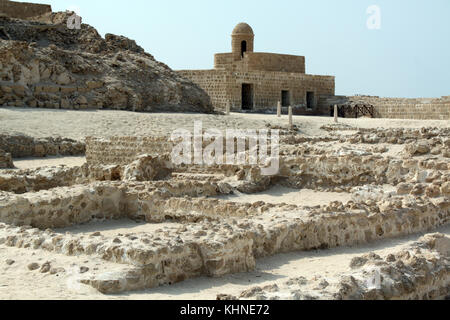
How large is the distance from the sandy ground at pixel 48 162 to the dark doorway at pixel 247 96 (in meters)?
15.5

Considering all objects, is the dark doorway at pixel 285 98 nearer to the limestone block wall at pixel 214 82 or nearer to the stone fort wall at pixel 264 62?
the stone fort wall at pixel 264 62

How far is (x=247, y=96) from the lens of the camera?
33.1m

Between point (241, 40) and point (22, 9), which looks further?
point (241, 40)

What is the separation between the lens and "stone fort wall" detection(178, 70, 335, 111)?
32031 millimetres

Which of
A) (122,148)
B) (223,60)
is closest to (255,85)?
(223,60)

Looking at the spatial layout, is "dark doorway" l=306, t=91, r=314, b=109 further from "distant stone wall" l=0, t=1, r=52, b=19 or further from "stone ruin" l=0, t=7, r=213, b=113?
"distant stone wall" l=0, t=1, r=52, b=19

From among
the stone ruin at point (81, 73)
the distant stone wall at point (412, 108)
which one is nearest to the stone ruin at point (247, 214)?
the stone ruin at point (81, 73)

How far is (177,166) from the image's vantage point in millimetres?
12953

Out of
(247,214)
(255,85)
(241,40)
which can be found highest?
(241,40)

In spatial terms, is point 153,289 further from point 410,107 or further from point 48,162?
point 410,107

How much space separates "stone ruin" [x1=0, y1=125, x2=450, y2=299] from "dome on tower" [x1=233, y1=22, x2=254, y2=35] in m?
23.5

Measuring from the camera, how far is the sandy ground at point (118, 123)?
803 inches

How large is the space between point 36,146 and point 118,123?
4.04 metres
